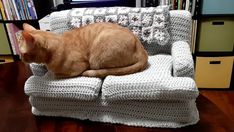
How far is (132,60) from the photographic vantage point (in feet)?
4.43

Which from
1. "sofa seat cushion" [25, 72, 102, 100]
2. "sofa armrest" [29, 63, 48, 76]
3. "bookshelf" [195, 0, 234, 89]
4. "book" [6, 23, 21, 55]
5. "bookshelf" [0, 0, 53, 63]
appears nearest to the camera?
"sofa seat cushion" [25, 72, 102, 100]

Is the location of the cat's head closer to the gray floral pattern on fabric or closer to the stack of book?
the gray floral pattern on fabric

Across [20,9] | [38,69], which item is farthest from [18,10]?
[38,69]

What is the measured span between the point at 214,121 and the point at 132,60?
0.52 meters

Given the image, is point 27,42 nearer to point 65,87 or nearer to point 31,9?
point 65,87

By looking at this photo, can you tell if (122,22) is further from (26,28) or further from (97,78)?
(26,28)

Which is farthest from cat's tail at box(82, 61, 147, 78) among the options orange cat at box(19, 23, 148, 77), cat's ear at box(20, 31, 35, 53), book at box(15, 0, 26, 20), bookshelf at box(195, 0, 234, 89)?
book at box(15, 0, 26, 20)

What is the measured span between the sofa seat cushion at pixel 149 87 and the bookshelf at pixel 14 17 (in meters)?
1.25

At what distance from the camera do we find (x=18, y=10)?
7.06 feet

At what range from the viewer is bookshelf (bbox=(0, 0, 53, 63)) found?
2.13 metres

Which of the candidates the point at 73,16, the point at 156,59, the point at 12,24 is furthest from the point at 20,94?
the point at 12,24

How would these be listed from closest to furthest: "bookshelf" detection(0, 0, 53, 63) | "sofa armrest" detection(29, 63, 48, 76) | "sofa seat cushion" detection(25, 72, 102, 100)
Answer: "sofa seat cushion" detection(25, 72, 102, 100) < "sofa armrest" detection(29, 63, 48, 76) < "bookshelf" detection(0, 0, 53, 63)

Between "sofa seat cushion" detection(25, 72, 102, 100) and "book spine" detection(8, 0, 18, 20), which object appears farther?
"book spine" detection(8, 0, 18, 20)

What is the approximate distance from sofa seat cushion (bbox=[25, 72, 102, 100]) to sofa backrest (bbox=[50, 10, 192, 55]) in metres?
0.50
